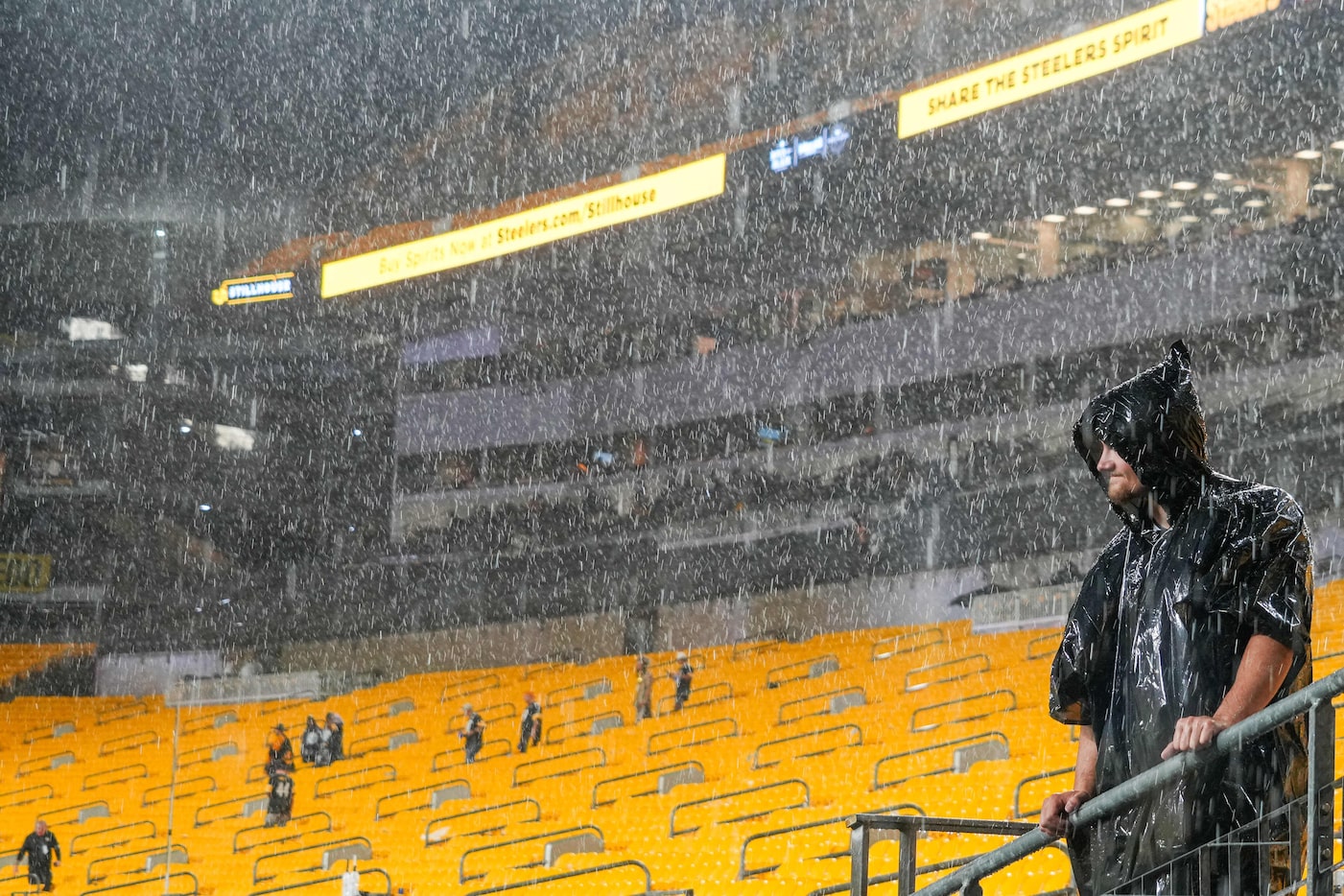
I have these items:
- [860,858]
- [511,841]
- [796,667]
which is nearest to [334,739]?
[796,667]

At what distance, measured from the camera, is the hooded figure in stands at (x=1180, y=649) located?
8.47ft

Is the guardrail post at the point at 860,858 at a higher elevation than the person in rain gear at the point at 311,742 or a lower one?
higher

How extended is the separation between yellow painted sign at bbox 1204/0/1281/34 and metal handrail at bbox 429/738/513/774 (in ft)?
40.2

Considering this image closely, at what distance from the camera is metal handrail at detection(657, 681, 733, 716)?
19141 mm

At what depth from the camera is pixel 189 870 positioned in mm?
15273

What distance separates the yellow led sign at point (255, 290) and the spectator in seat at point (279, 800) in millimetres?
16863

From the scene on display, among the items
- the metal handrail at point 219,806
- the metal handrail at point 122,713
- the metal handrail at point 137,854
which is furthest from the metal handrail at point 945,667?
the metal handrail at point 122,713

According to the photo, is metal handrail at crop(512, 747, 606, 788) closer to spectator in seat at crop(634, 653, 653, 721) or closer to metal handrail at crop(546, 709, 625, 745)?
metal handrail at crop(546, 709, 625, 745)

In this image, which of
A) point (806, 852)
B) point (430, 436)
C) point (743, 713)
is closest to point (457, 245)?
point (430, 436)

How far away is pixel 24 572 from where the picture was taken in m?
30.9

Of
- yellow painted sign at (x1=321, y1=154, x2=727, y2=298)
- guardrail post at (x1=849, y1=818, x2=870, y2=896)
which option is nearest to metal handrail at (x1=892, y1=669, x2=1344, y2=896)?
guardrail post at (x1=849, y1=818, x2=870, y2=896)

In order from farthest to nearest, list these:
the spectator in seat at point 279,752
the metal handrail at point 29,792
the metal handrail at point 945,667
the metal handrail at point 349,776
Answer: the metal handrail at point 29,792 < the metal handrail at point 349,776 < the spectator in seat at point 279,752 < the metal handrail at point 945,667

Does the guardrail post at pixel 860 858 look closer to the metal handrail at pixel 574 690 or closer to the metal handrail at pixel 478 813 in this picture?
the metal handrail at pixel 478 813

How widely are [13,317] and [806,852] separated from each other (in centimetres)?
2850
